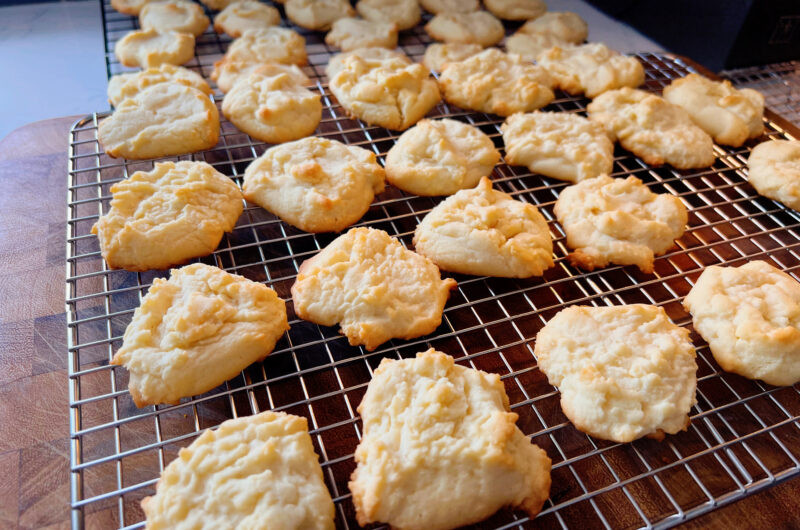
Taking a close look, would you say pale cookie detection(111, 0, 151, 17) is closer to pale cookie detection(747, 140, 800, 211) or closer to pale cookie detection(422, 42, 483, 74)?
pale cookie detection(422, 42, 483, 74)

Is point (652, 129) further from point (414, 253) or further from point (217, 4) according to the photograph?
point (217, 4)

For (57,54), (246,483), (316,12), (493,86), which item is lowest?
(57,54)

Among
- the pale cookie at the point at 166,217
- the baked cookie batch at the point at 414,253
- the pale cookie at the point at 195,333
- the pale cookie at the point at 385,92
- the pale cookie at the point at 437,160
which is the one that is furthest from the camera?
the pale cookie at the point at 385,92

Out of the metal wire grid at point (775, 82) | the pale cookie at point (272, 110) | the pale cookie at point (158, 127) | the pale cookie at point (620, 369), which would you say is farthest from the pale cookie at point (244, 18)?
the metal wire grid at point (775, 82)

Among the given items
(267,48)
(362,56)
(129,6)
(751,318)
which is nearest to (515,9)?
(362,56)

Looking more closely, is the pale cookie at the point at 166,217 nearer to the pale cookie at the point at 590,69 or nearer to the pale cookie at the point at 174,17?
the pale cookie at the point at 174,17

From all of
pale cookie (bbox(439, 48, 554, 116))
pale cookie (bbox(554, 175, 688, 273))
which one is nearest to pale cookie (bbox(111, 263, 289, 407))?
pale cookie (bbox(554, 175, 688, 273))
